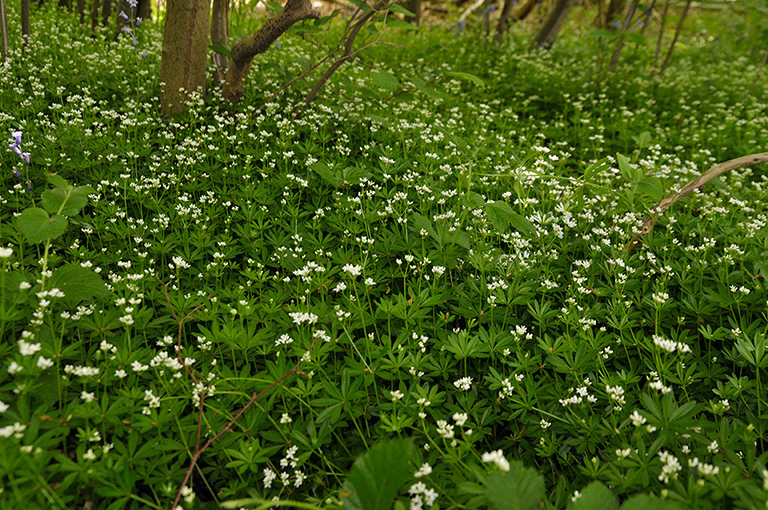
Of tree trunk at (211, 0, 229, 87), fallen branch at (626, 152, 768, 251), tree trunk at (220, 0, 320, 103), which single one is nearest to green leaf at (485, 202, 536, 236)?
fallen branch at (626, 152, 768, 251)

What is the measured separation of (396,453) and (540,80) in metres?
7.05

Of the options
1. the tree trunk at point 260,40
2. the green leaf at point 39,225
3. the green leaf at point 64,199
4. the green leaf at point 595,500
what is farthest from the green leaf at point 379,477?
the tree trunk at point 260,40

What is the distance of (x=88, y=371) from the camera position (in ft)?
6.66

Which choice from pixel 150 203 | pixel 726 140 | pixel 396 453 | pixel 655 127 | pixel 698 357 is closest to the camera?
pixel 396 453

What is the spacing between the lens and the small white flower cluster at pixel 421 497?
1.81 metres

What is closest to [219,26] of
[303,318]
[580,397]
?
[303,318]

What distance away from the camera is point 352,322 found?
275cm

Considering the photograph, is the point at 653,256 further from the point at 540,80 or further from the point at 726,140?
the point at 540,80

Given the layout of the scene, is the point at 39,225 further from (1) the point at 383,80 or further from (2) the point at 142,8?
(2) the point at 142,8

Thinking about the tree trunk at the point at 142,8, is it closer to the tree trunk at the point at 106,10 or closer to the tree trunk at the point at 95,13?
the tree trunk at the point at 106,10

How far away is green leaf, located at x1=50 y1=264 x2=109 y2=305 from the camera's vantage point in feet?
7.79

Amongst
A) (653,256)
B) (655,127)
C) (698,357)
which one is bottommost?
(698,357)

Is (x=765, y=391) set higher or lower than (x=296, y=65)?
lower

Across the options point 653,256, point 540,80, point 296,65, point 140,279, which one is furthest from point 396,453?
point 540,80
